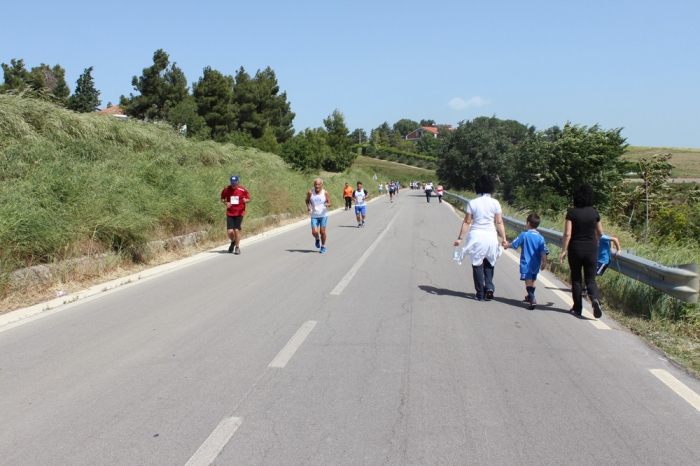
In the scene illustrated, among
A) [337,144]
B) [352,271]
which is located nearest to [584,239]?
[352,271]

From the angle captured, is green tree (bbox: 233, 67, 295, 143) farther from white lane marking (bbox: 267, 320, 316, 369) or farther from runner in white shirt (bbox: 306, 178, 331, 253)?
white lane marking (bbox: 267, 320, 316, 369)

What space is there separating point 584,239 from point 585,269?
398mm

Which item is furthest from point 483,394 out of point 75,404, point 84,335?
point 84,335

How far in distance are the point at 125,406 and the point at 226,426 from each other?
91 cm

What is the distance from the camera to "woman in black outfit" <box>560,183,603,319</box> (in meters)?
7.39

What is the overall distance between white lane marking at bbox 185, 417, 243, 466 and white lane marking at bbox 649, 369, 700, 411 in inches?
139

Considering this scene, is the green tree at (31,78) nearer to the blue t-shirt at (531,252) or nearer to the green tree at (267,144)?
the green tree at (267,144)

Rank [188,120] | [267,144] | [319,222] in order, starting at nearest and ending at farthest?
[319,222] → [188,120] → [267,144]

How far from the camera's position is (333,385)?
15.8 feet

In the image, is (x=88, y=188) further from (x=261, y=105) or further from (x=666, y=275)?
(x=261, y=105)

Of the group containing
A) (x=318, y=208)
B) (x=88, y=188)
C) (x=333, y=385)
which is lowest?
(x=333, y=385)

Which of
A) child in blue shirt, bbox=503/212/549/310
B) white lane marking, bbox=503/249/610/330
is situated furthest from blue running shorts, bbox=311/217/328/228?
child in blue shirt, bbox=503/212/549/310

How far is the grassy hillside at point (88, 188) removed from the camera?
8.93 m

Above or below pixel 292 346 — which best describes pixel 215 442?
above
